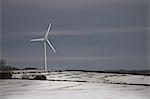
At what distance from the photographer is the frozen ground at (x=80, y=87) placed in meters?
3.23

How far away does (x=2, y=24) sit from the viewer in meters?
4.20

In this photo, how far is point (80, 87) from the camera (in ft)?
12.4

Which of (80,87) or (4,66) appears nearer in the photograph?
(80,87)

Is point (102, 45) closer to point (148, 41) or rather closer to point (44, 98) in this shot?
point (148, 41)

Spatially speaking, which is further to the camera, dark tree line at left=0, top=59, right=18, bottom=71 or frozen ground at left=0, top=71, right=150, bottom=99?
dark tree line at left=0, top=59, right=18, bottom=71

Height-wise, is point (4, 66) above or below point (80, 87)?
above

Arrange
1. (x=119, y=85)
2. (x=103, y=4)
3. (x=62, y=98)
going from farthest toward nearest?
1. (x=103, y=4)
2. (x=119, y=85)
3. (x=62, y=98)

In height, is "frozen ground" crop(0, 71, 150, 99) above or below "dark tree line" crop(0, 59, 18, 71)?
below

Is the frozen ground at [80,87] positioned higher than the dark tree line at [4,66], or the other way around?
the dark tree line at [4,66]

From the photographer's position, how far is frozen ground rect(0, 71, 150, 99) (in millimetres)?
3232

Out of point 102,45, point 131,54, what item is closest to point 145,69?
point 131,54

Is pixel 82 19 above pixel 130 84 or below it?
above

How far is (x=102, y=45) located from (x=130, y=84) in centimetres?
61

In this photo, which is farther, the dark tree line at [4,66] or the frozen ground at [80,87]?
the dark tree line at [4,66]
